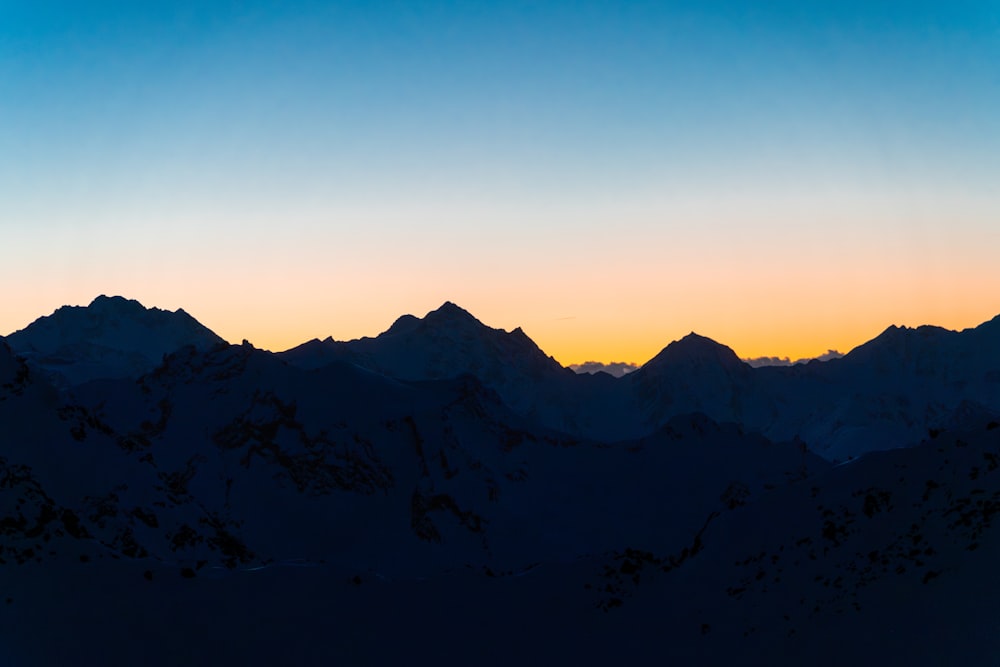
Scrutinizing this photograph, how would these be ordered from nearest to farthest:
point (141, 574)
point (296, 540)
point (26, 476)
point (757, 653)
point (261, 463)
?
point (757, 653), point (141, 574), point (26, 476), point (296, 540), point (261, 463)

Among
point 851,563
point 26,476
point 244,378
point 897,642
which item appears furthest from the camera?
point 244,378

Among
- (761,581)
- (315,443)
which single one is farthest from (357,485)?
(761,581)

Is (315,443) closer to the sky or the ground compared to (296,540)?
closer to the sky

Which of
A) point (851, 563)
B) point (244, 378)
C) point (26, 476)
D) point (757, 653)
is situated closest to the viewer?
point (757, 653)

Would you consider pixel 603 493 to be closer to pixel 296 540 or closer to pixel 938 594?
pixel 296 540

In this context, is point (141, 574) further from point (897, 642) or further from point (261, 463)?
point (261, 463)

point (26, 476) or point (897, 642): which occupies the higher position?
point (26, 476)

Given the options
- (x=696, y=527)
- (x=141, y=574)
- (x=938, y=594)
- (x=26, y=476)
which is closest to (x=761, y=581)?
(x=938, y=594)

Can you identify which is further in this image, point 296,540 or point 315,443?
point 315,443

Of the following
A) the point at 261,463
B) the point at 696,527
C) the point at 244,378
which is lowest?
Result: the point at 696,527
